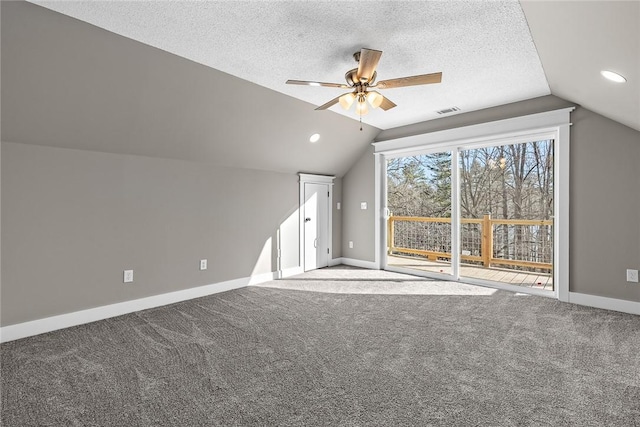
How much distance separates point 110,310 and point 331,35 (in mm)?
3485

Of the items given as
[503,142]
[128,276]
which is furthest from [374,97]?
[128,276]

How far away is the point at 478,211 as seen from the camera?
491 cm

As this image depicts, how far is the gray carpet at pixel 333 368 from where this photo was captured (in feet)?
6.14

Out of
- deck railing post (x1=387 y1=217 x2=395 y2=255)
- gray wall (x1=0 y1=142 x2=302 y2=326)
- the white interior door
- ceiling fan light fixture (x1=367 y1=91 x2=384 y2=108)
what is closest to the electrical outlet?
gray wall (x1=0 y1=142 x2=302 y2=326)

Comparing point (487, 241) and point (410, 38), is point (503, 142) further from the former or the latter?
point (410, 38)

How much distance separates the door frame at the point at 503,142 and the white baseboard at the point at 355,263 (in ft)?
0.40

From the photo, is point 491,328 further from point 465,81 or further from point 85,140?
point 85,140

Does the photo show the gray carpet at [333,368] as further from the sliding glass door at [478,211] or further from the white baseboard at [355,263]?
the white baseboard at [355,263]

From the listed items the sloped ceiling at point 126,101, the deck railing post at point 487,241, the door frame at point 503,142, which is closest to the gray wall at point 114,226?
the sloped ceiling at point 126,101

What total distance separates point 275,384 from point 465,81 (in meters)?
3.48

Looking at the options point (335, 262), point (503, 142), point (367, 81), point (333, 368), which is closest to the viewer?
point (333, 368)

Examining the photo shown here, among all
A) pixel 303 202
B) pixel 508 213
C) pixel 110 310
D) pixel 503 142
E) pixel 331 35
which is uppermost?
pixel 331 35

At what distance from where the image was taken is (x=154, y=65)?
113 inches

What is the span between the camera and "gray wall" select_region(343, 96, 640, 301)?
3.48 metres
